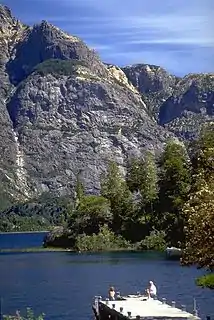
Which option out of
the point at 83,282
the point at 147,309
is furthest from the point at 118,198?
the point at 147,309

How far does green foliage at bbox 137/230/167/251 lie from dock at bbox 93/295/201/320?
3182 inches

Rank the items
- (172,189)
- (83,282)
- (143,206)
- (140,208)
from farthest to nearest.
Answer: (140,208)
(143,206)
(172,189)
(83,282)

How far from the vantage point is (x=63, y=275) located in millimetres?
94312

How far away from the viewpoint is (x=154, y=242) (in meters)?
143

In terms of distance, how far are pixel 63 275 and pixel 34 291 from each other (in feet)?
59.3

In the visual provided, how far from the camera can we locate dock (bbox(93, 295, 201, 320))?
152ft

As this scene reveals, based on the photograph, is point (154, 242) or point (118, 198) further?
point (118, 198)

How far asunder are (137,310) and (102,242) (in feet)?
329

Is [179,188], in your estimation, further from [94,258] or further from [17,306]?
[17,306]

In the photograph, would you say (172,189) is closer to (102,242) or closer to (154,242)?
(154,242)

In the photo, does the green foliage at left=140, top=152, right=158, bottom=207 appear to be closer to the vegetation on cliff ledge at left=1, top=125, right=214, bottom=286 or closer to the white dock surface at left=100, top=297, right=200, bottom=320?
the vegetation on cliff ledge at left=1, top=125, right=214, bottom=286

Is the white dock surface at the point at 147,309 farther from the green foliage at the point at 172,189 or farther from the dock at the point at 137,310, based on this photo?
the green foliage at the point at 172,189

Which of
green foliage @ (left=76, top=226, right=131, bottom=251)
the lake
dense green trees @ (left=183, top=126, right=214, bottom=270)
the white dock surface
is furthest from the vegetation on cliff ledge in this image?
dense green trees @ (left=183, top=126, right=214, bottom=270)

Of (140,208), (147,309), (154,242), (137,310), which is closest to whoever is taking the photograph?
(137,310)
